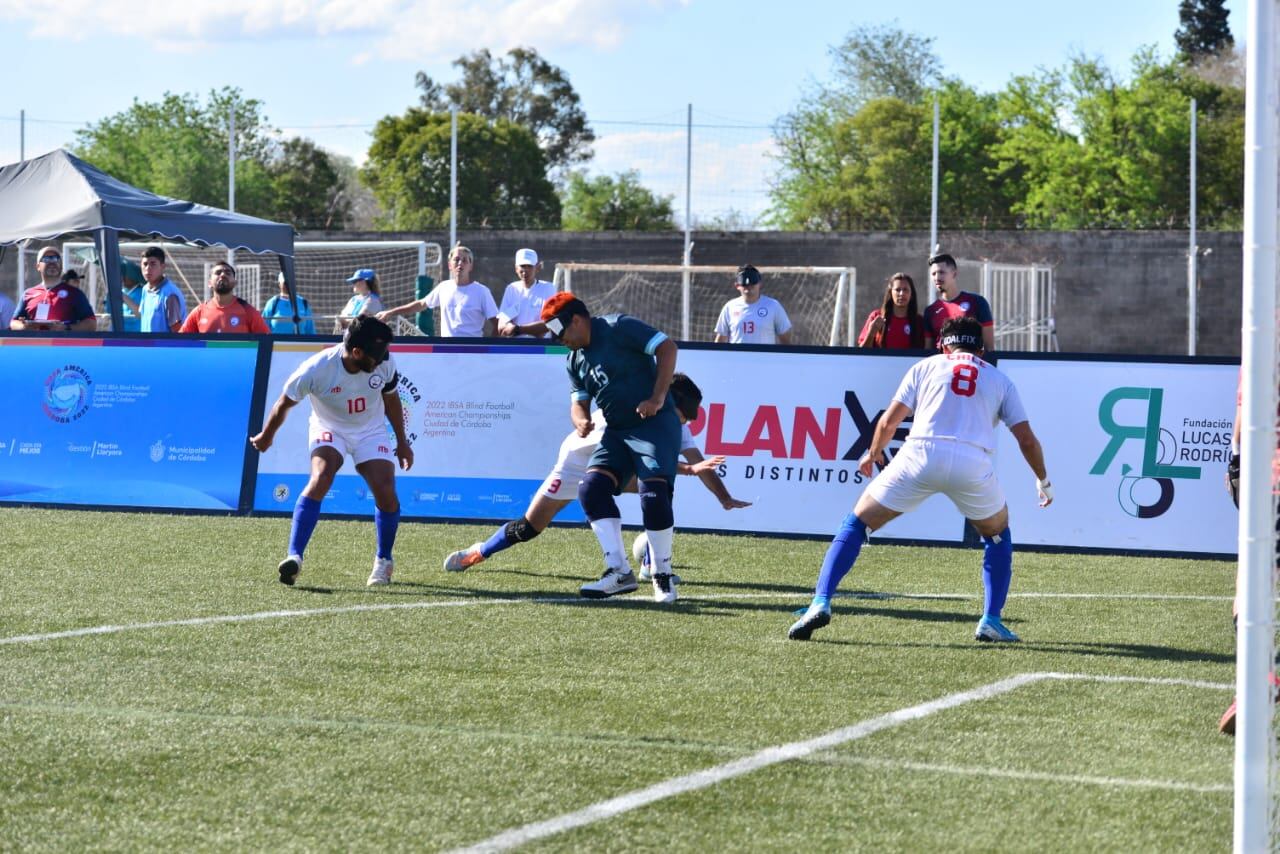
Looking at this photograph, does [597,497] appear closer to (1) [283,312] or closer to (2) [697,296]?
(1) [283,312]

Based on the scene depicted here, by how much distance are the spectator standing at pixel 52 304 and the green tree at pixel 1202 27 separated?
8748 cm

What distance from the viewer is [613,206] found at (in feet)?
189

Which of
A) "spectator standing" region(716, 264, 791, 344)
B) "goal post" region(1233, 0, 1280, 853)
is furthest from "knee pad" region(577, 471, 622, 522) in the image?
"goal post" region(1233, 0, 1280, 853)

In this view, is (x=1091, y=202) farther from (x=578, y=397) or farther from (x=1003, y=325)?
(x=578, y=397)

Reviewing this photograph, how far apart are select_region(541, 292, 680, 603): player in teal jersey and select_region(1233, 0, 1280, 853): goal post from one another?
5725 mm

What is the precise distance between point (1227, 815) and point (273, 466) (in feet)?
31.6

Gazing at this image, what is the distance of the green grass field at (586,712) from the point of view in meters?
4.66

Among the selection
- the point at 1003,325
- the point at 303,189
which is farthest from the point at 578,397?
the point at 303,189

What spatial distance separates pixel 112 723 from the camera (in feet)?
19.0

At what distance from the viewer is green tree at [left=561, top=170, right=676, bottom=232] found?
3988 cm

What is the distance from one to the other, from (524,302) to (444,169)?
41943 mm

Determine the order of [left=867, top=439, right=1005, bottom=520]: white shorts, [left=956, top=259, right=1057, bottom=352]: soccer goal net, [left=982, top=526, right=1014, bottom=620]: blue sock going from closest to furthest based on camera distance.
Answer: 1. [left=867, top=439, right=1005, bottom=520]: white shorts
2. [left=982, top=526, right=1014, bottom=620]: blue sock
3. [left=956, top=259, right=1057, bottom=352]: soccer goal net

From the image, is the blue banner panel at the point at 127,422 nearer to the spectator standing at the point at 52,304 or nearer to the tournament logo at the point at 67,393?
the tournament logo at the point at 67,393

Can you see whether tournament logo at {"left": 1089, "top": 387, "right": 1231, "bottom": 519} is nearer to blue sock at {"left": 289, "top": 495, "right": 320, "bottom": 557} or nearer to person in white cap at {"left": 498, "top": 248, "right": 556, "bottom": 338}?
person in white cap at {"left": 498, "top": 248, "right": 556, "bottom": 338}
